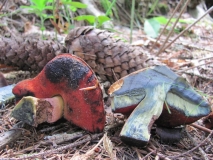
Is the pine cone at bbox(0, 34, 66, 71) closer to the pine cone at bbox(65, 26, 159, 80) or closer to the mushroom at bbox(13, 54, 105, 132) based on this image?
the pine cone at bbox(65, 26, 159, 80)

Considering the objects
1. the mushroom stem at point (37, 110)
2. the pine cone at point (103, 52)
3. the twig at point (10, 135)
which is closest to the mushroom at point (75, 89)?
the mushroom stem at point (37, 110)

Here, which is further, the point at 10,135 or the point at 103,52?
the point at 103,52

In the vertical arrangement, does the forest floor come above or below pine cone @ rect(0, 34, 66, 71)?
below

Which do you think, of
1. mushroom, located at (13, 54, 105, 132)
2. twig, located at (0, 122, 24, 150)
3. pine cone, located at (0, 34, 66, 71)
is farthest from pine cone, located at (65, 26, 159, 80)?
twig, located at (0, 122, 24, 150)

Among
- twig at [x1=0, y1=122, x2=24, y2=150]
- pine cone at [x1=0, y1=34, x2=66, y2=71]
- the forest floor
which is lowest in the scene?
the forest floor

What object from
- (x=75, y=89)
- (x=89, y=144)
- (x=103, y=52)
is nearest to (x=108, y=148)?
(x=89, y=144)

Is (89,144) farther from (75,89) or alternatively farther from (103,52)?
(103,52)
